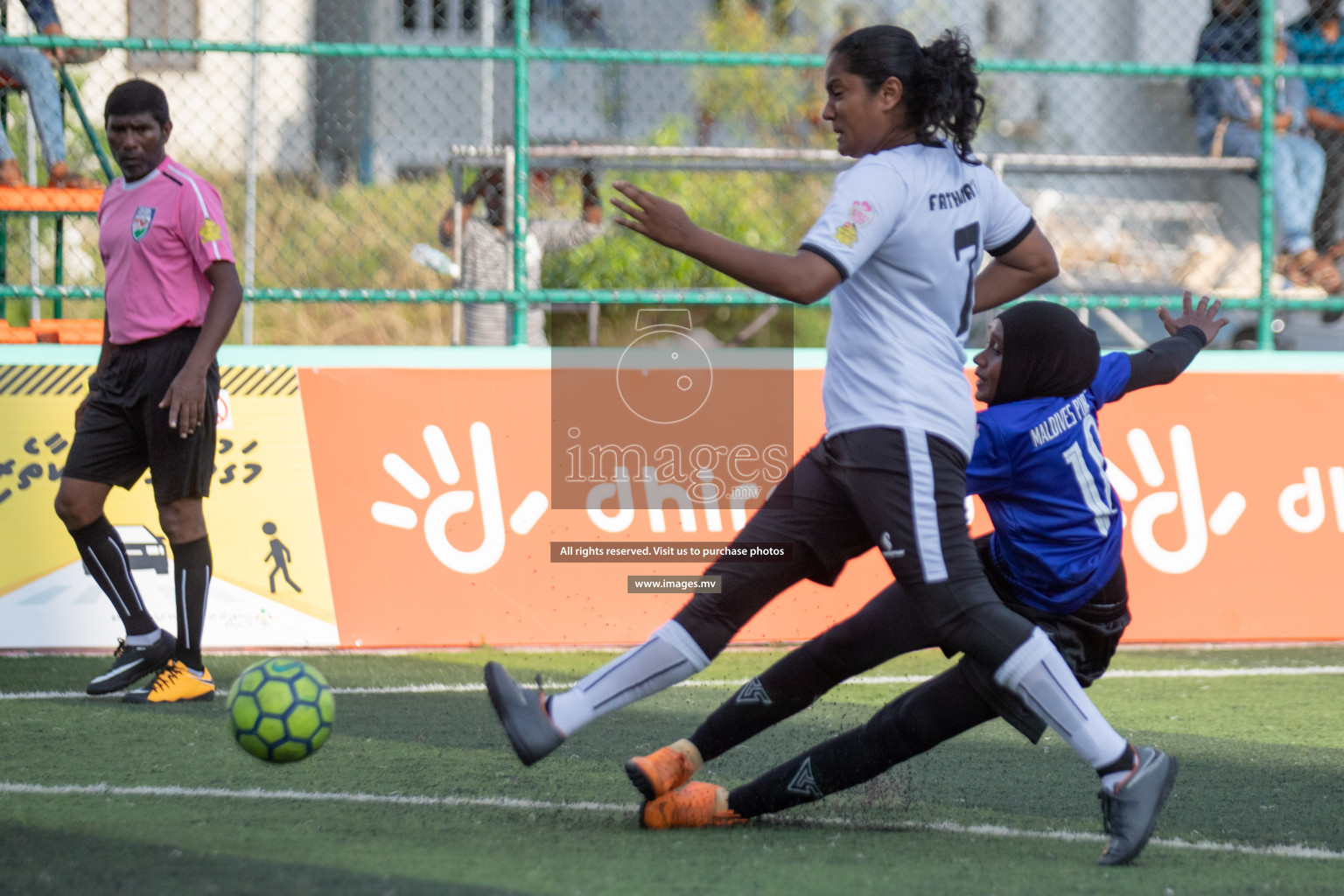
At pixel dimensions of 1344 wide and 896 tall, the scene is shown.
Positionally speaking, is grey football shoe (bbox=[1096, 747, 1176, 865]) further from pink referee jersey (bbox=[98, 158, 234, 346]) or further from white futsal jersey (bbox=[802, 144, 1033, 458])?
pink referee jersey (bbox=[98, 158, 234, 346])

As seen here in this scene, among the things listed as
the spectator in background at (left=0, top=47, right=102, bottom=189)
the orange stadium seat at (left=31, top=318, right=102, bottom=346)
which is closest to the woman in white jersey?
the orange stadium seat at (left=31, top=318, right=102, bottom=346)

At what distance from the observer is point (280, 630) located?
6.08 meters

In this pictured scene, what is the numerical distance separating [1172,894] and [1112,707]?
2291 millimetres

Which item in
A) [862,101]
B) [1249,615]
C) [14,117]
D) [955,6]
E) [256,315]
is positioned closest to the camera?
[862,101]

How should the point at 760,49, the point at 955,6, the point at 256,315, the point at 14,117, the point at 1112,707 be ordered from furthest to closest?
1. the point at 955,6
2. the point at 760,49
3. the point at 256,315
4. the point at 14,117
5. the point at 1112,707

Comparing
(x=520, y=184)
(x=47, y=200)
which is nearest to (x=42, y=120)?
(x=47, y=200)

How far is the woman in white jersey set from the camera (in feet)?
10.2

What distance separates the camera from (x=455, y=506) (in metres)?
6.18

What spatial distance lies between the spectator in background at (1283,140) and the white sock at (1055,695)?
5.36m

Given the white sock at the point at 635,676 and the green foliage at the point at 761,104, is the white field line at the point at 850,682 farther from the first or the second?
the green foliage at the point at 761,104

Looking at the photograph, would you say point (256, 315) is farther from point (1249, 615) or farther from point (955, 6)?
point (955, 6)

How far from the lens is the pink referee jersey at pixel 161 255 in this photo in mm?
4969

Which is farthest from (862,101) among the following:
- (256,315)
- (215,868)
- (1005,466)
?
(256,315)

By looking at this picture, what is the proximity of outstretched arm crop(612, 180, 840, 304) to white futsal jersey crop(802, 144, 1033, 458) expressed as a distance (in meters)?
0.18
